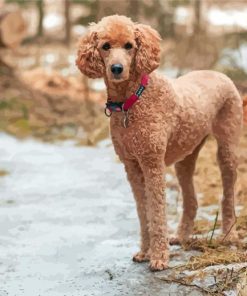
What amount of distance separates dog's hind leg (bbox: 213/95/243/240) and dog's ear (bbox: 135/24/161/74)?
2.97ft

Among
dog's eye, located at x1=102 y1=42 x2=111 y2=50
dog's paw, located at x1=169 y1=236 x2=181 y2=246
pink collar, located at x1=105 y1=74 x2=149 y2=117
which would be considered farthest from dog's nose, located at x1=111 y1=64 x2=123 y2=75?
dog's paw, located at x1=169 y1=236 x2=181 y2=246

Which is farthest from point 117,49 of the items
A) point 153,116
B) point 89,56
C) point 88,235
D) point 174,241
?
point 88,235

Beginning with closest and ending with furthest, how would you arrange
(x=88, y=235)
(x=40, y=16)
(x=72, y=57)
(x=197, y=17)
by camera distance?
(x=88, y=235) → (x=197, y=17) → (x=72, y=57) → (x=40, y=16)

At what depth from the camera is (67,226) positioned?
207 inches

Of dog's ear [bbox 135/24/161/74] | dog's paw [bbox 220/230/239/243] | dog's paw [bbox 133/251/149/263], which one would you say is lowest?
dog's paw [bbox 133/251/149/263]

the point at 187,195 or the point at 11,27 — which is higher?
the point at 11,27

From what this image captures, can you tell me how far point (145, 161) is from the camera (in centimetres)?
402

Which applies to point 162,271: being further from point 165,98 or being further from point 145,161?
point 165,98

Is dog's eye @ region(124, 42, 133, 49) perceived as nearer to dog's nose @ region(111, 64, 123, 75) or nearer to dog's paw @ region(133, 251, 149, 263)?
dog's nose @ region(111, 64, 123, 75)

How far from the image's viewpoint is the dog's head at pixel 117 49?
3.73m

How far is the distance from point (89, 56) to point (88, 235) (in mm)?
1656

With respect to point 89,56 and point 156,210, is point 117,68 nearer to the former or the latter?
point 89,56

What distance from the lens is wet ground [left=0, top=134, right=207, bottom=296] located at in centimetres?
405

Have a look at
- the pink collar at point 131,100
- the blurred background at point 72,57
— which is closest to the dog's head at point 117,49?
the pink collar at point 131,100
